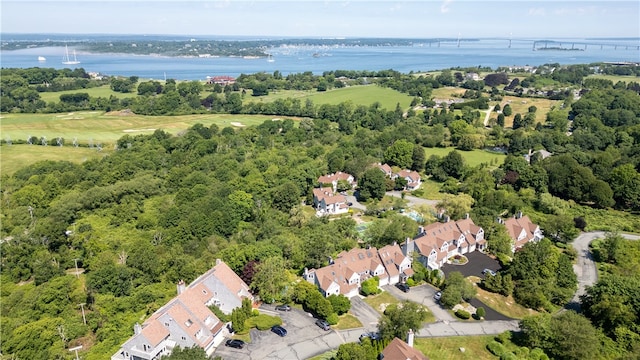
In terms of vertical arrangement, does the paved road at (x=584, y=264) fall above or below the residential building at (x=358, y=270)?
below

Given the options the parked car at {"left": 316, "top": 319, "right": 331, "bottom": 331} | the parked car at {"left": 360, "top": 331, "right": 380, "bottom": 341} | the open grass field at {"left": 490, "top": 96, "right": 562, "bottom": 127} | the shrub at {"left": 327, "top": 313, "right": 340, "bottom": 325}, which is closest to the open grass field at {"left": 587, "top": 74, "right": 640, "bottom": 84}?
the open grass field at {"left": 490, "top": 96, "right": 562, "bottom": 127}

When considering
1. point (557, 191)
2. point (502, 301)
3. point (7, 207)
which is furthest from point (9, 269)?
point (557, 191)

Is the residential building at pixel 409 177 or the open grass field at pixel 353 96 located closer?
the residential building at pixel 409 177

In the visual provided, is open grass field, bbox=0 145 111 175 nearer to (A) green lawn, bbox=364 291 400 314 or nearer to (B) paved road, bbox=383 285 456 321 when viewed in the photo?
(A) green lawn, bbox=364 291 400 314

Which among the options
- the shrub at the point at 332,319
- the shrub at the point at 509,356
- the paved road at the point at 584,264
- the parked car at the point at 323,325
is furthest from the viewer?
the paved road at the point at 584,264

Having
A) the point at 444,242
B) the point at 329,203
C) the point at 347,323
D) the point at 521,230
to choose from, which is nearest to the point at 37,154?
the point at 329,203

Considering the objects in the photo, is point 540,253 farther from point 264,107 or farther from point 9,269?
point 264,107

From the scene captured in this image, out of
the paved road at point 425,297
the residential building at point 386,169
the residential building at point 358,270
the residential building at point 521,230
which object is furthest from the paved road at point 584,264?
the residential building at point 386,169

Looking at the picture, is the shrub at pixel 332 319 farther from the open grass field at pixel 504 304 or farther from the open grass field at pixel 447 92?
the open grass field at pixel 447 92
